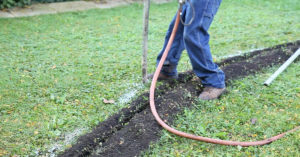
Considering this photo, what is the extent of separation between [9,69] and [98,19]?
8.39ft

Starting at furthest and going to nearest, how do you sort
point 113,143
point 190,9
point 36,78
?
1. point 36,78
2. point 190,9
3. point 113,143

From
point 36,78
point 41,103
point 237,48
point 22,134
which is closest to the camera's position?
point 22,134

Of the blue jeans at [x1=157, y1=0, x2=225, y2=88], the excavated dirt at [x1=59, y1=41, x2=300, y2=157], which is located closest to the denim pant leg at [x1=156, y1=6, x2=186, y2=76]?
the blue jeans at [x1=157, y1=0, x2=225, y2=88]

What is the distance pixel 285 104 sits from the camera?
10.8 feet

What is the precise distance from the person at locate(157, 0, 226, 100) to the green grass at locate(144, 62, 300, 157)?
0.59 feet

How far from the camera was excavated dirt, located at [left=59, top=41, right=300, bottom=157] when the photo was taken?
8.43 feet

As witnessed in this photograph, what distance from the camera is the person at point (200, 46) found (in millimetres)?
3006

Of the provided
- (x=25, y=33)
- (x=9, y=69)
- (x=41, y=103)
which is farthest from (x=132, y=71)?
(x=25, y=33)

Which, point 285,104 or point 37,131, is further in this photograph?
point 285,104

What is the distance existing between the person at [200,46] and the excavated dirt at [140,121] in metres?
0.19

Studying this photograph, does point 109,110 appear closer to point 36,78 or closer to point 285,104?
point 36,78

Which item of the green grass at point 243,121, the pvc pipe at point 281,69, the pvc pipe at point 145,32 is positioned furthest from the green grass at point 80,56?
the pvc pipe at point 281,69

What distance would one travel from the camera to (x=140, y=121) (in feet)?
9.36

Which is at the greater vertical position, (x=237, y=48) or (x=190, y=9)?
(x=190, y=9)
